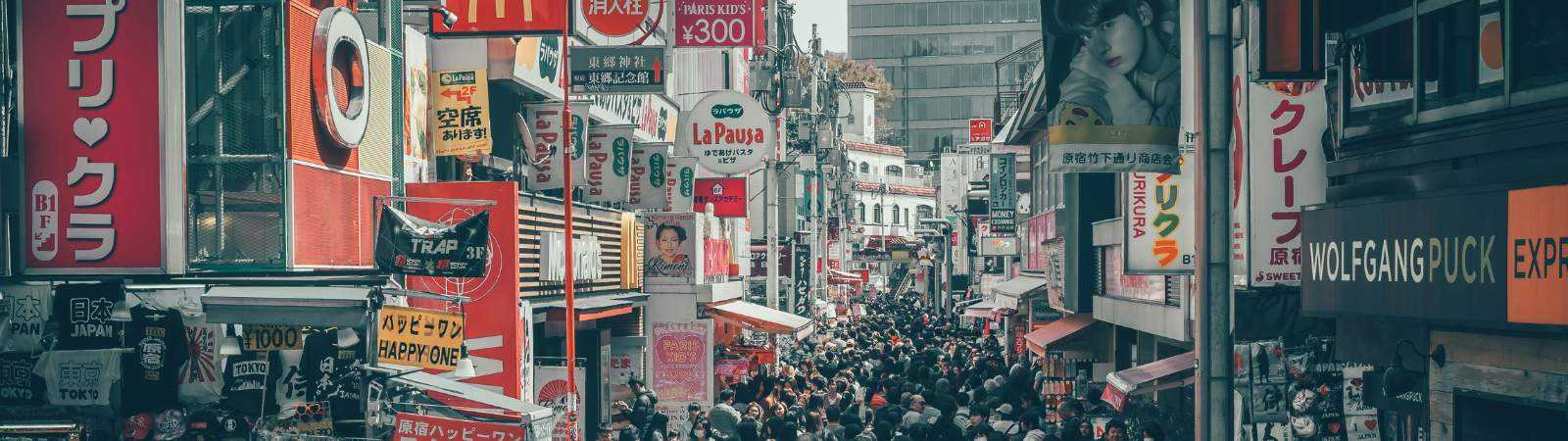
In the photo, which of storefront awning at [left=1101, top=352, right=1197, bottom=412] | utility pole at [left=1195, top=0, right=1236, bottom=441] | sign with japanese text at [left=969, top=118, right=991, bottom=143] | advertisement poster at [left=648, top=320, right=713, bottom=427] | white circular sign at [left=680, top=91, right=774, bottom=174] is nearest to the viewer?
utility pole at [left=1195, top=0, right=1236, bottom=441]

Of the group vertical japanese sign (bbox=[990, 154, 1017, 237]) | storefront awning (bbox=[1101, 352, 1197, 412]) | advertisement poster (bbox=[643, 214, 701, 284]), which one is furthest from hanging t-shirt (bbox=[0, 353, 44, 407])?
vertical japanese sign (bbox=[990, 154, 1017, 237])

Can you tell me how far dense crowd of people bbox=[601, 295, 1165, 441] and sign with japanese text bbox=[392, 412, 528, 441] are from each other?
294 inches

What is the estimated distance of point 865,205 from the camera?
106 meters

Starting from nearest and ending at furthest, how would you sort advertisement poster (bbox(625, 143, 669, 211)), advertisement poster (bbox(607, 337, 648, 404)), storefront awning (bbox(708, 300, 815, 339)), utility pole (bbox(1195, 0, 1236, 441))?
utility pole (bbox(1195, 0, 1236, 441)), advertisement poster (bbox(625, 143, 669, 211)), advertisement poster (bbox(607, 337, 648, 404)), storefront awning (bbox(708, 300, 815, 339))

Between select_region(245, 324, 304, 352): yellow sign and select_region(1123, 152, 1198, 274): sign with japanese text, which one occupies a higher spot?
select_region(1123, 152, 1198, 274): sign with japanese text

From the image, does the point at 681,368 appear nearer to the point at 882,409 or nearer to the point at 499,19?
the point at 882,409

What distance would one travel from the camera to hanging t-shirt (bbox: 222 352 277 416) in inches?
536

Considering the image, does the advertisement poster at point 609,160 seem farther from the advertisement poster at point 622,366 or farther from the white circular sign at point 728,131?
the advertisement poster at point 622,366

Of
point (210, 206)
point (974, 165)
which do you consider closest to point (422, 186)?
point (210, 206)

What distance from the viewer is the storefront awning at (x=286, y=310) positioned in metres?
12.5

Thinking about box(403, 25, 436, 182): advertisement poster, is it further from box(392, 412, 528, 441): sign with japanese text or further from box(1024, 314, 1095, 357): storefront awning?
box(1024, 314, 1095, 357): storefront awning

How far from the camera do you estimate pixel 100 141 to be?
13.9m

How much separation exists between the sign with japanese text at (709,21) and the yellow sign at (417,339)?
12.8 meters

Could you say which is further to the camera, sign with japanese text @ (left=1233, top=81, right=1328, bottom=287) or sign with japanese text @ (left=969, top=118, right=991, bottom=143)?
sign with japanese text @ (left=969, top=118, right=991, bottom=143)
